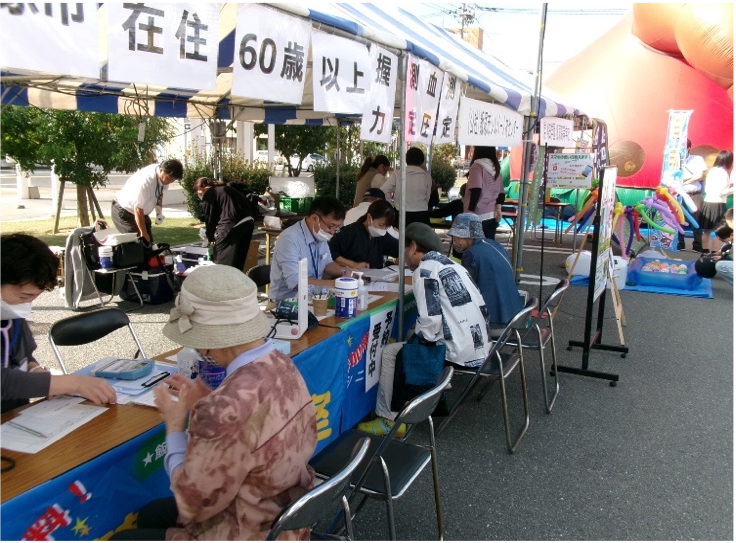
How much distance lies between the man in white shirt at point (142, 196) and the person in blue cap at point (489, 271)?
11.6 feet

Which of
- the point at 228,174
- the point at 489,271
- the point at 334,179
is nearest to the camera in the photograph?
the point at 489,271

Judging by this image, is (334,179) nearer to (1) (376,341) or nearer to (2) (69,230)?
(2) (69,230)

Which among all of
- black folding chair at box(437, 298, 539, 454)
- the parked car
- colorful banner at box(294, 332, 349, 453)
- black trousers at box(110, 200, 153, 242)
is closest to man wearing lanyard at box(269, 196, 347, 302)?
colorful banner at box(294, 332, 349, 453)

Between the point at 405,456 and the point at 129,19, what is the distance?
1871 millimetres

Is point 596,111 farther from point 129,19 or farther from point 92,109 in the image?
point 129,19

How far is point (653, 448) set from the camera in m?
3.33

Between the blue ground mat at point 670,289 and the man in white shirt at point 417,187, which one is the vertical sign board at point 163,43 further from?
the blue ground mat at point 670,289

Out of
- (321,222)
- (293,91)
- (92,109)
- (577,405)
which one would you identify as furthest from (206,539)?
(92,109)

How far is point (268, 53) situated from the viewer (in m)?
2.39

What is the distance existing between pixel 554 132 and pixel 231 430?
555 centimetres

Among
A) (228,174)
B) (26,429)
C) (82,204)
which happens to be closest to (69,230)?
(82,204)

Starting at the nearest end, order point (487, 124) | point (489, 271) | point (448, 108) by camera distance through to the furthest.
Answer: point (489, 271), point (448, 108), point (487, 124)

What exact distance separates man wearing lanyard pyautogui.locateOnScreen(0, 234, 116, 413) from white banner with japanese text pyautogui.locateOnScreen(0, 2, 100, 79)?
70cm

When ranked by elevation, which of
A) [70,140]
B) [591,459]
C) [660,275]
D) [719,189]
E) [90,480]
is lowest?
[591,459]
